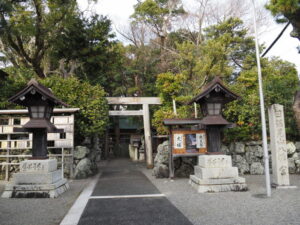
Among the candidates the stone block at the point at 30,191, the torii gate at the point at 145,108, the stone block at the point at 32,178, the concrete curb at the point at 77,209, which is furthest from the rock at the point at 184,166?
the stone block at the point at 32,178

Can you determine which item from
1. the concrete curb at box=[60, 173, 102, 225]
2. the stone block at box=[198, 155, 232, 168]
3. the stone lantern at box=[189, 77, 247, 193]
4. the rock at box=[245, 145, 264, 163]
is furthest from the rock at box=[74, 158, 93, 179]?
the rock at box=[245, 145, 264, 163]

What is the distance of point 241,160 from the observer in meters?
12.6

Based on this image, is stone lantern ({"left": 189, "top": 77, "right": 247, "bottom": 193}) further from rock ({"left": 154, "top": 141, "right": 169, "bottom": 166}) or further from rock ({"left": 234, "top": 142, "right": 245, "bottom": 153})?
rock ({"left": 234, "top": 142, "right": 245, "bottom": 153})

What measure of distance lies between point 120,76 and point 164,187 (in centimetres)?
1544

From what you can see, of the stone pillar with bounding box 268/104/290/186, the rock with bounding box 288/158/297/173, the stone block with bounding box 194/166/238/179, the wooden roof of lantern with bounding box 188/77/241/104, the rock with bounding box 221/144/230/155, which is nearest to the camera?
the stone block with bounding box 194/166/238/179

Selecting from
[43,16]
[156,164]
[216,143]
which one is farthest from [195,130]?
[43,16]

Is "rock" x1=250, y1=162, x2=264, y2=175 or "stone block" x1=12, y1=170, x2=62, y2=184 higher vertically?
"stone block" x1=12, y1=170, x2=62, y2=184

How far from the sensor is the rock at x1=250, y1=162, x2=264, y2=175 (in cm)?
1232

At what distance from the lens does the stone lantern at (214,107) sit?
8.98m

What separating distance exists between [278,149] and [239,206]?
358 cm

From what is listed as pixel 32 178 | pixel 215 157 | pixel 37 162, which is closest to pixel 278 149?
pixel 215 157

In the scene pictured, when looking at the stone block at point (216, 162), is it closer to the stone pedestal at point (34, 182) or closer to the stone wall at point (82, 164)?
the stone pedestal at point (34, 182)

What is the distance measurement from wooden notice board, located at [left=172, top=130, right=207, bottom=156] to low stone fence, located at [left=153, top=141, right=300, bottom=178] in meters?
1.46

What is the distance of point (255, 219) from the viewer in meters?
5.04
